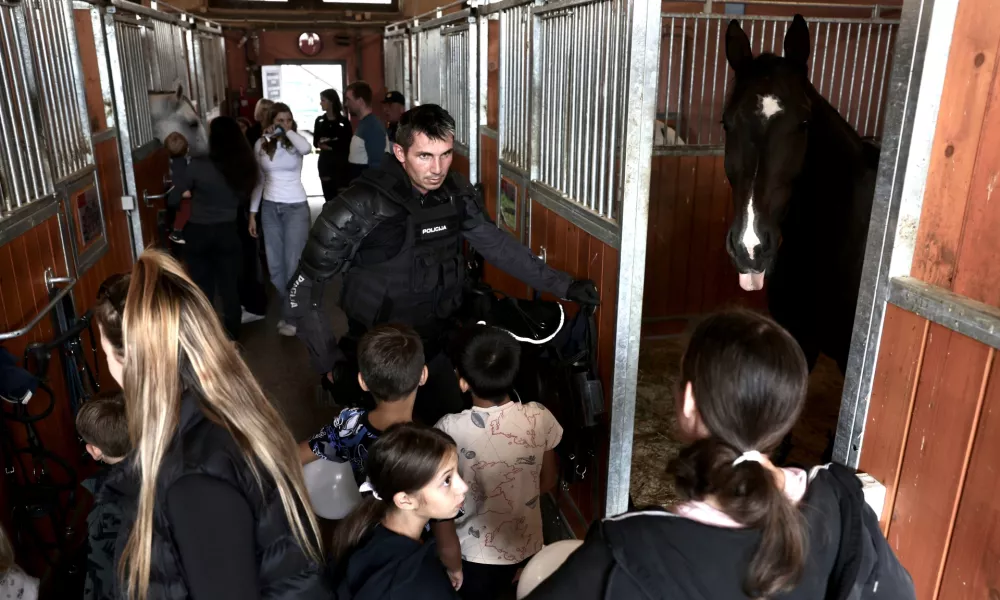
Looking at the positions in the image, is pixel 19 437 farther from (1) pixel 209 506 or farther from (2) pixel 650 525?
(2) pixel 650 525

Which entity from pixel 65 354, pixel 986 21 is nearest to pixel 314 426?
pixel 65 354

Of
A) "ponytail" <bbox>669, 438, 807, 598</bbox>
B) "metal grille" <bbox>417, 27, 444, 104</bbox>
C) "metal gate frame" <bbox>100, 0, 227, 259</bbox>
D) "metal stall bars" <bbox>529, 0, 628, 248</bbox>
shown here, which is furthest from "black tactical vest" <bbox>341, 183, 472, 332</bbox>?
"metal grille" <bbox>417, 27, 444, 104</bbox>

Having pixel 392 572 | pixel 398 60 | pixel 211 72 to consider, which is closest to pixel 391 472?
pixel 392 572

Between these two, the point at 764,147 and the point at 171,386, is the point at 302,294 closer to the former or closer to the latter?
the point at 171,386

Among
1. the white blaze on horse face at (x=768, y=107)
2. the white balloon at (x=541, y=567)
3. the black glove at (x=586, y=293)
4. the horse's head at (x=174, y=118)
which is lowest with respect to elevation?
the white balloon at (x=541, y=567)

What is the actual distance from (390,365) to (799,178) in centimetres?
173

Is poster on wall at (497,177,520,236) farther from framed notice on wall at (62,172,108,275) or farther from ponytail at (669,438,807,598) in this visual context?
ponytail at (669,438,807,598)

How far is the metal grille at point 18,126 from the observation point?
2.35 metres

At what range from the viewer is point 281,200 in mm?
4734

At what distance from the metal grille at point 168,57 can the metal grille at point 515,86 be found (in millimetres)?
3415

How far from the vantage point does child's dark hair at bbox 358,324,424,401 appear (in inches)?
79.6

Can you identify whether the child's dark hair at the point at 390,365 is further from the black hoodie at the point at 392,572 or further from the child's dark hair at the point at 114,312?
the child's dark hair at the point at 114,312

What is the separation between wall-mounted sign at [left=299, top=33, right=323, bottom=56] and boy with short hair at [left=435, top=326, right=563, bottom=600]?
10074 mm

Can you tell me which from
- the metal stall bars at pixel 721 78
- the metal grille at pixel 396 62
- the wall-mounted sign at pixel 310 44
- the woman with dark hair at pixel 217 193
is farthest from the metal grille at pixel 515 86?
the wall-mounted sign at pixel 310 44
